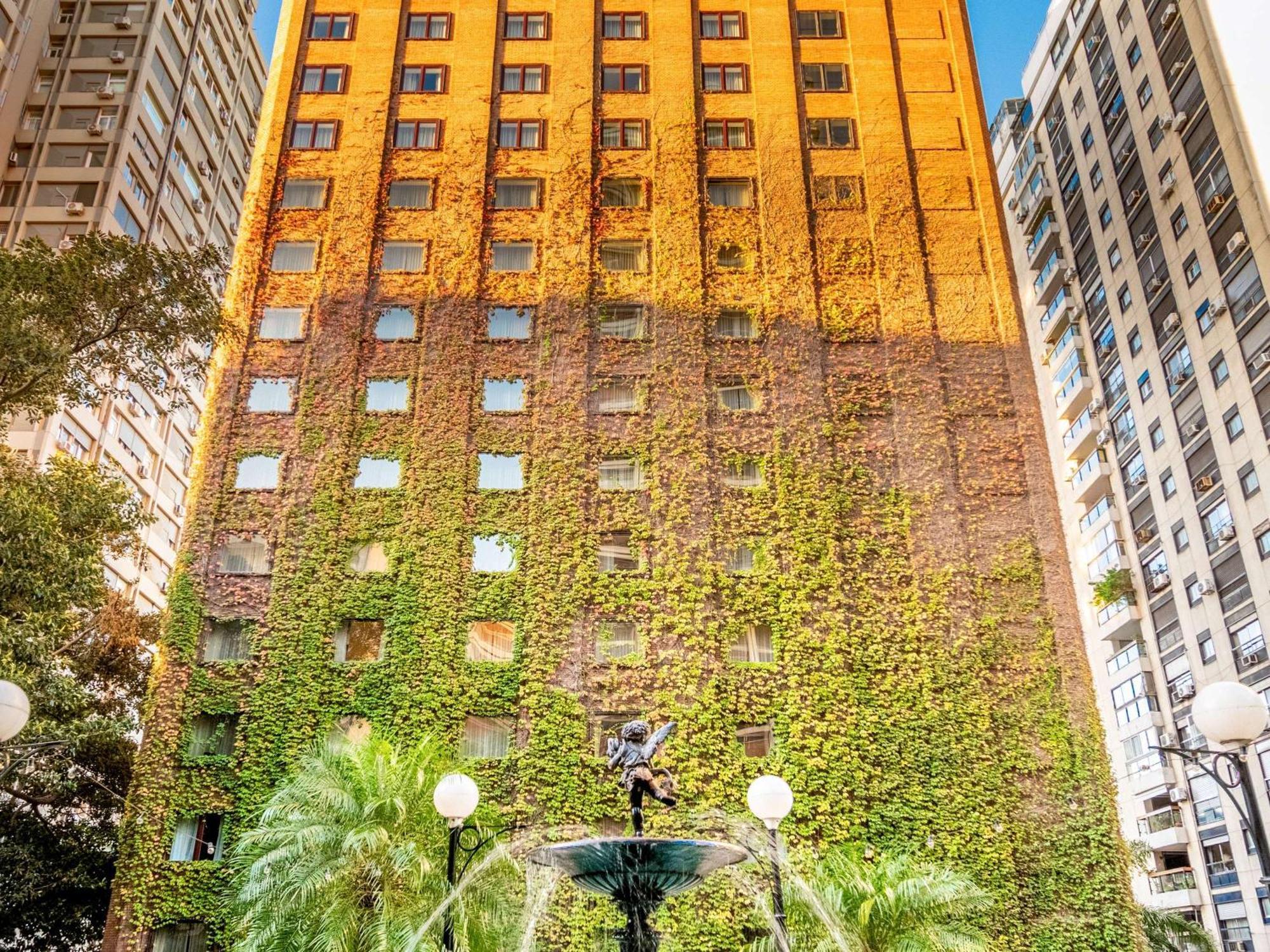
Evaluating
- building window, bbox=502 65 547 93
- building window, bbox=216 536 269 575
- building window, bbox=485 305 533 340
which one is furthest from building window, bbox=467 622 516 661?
building window, bbox=502 65 547 93

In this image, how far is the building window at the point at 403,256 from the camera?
32438 mm

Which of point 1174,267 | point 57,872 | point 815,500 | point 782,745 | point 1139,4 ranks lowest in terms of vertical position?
point 57,872

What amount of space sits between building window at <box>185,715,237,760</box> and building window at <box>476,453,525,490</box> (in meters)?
8.28

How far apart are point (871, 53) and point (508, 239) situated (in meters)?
13.5

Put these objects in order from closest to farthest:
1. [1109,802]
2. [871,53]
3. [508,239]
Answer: [1109,802] → [508,239] → [871,53]

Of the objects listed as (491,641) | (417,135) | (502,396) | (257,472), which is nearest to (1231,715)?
(491,641)

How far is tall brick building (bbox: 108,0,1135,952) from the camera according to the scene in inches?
1001

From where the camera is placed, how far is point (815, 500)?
28.7 m

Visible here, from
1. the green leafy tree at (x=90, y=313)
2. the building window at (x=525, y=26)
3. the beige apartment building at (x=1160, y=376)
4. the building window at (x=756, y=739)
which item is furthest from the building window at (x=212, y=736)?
the beige apartment building at (x=1160, y=376)

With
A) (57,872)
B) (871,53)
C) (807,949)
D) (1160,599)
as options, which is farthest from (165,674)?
(1160,599)

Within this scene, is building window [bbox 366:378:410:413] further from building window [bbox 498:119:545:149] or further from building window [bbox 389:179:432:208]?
building window [bbox 498:119:545:149]

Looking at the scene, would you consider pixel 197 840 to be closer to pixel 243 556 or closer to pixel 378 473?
pixel 243 556

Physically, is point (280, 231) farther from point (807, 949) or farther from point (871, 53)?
point (807, 949)

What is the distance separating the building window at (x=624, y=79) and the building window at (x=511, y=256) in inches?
256
